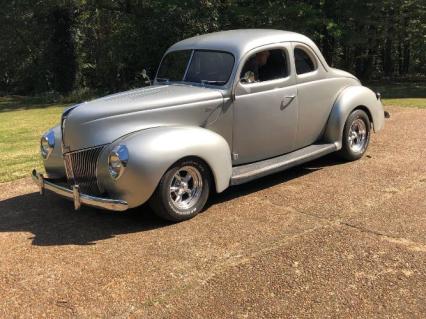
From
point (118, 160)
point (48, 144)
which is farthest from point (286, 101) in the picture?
point (48, 144)

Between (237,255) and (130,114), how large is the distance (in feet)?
6.06

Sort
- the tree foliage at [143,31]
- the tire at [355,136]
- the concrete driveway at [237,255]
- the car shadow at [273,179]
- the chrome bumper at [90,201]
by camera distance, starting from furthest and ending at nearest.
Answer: the tree foliage at [143,31] < the tire at [355,136] < the car shadow at [273,179] < the chrome bumper at [90,201] < the concrete driveway at [237,255]

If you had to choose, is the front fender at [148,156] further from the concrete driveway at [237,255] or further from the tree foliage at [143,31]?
the tree foliage at [143,31]

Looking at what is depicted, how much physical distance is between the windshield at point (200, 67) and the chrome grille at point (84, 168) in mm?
1718

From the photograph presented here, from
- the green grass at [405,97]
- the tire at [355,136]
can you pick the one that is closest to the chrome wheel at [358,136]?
the tire at [355,136]

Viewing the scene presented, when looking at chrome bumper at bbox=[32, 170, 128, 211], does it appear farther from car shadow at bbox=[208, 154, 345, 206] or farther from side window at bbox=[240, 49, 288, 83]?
side window at bbox=[240, 49, 288, 83]

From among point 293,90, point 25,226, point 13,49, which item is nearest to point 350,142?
point 293,90

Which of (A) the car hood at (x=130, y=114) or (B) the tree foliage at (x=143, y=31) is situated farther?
(B) the tree foliage at (x=143, y=31)

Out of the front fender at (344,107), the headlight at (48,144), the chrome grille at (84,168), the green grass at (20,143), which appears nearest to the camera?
the chrome grille at (84,168)

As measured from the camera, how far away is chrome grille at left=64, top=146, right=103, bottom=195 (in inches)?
202

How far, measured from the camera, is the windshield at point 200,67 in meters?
6.04

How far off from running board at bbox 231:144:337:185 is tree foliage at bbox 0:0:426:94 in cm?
1336

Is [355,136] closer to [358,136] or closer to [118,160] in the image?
[358,136]

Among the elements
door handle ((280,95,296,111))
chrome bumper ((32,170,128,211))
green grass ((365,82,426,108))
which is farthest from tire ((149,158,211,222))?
green grass ((365,82,426,108))
